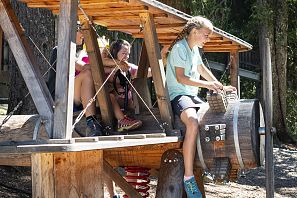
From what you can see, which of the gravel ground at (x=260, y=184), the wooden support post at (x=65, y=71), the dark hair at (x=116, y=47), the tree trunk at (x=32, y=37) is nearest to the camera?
the wooden support post at (x=65, y=71)

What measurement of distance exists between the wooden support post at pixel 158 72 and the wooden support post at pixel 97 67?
0.50 metres

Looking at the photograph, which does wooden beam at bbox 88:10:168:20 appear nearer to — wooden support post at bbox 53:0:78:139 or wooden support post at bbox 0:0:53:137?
wooden support post at bbox 0:0:53:137

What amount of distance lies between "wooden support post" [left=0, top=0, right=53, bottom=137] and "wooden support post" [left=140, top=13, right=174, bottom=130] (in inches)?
63.0

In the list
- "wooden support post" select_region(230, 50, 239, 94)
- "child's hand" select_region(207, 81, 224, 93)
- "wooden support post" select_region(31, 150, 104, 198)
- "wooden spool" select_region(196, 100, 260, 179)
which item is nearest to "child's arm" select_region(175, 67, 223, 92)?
"child's hand" select_region(207, 81, 224, 93)

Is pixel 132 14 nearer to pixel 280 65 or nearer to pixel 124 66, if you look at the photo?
pixel 124 66

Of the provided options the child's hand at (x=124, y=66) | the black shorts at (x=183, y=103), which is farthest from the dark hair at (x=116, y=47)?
the black shorts at (x=183, y=103)

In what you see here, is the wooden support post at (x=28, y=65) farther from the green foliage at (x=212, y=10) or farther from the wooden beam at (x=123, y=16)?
the green foliage at (x=212, y=10)

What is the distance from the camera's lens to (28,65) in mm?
5406

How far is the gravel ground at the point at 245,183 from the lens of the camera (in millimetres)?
9297

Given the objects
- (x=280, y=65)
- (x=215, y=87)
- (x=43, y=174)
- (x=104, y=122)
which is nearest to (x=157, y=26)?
(x=215, y=87)

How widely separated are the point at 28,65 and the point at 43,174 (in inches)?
33.7

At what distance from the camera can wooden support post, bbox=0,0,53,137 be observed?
17.0 feet

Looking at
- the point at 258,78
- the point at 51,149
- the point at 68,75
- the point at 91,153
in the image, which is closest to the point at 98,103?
the point at 91,153

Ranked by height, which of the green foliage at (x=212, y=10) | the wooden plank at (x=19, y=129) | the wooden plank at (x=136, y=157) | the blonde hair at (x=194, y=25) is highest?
the green foliage at (x=212, y=10)
